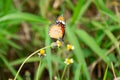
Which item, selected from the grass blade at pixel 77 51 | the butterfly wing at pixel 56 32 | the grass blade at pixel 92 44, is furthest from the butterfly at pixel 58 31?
the grass blade at pixel 92 44

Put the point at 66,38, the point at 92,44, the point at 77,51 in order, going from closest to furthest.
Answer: the point at 77,51
the point at 92,44
the point at 66,38

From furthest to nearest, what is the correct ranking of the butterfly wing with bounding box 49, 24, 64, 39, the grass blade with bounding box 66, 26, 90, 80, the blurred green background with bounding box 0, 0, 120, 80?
the blurred green background with bounding box 0, 0, 120, 80
the grass blade with bounding box 66, 26, 90, 80
the butterfly wing with bounding box 49, 24, 64, 39

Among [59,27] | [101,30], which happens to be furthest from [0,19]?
[101,30]

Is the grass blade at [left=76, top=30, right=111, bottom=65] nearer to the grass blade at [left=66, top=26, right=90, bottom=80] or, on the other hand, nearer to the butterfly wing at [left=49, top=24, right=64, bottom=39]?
the grass blade at [left=66, top=26, right=90, bottom=80]

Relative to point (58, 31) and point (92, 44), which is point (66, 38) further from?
point (58, 31)

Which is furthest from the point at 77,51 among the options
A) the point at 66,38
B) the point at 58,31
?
the point at 58,31

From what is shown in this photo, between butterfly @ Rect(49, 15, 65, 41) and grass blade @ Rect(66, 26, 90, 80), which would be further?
grass blade @ Rect(66, 26, 90, 80)

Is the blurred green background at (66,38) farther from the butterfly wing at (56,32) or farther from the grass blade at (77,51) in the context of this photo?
the butterfly wing at (56,32)

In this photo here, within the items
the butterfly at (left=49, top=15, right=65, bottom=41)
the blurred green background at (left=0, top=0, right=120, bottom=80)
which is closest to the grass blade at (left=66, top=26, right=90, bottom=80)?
the blurred green background at (left=0, top=0, right=120, bottom=80)
